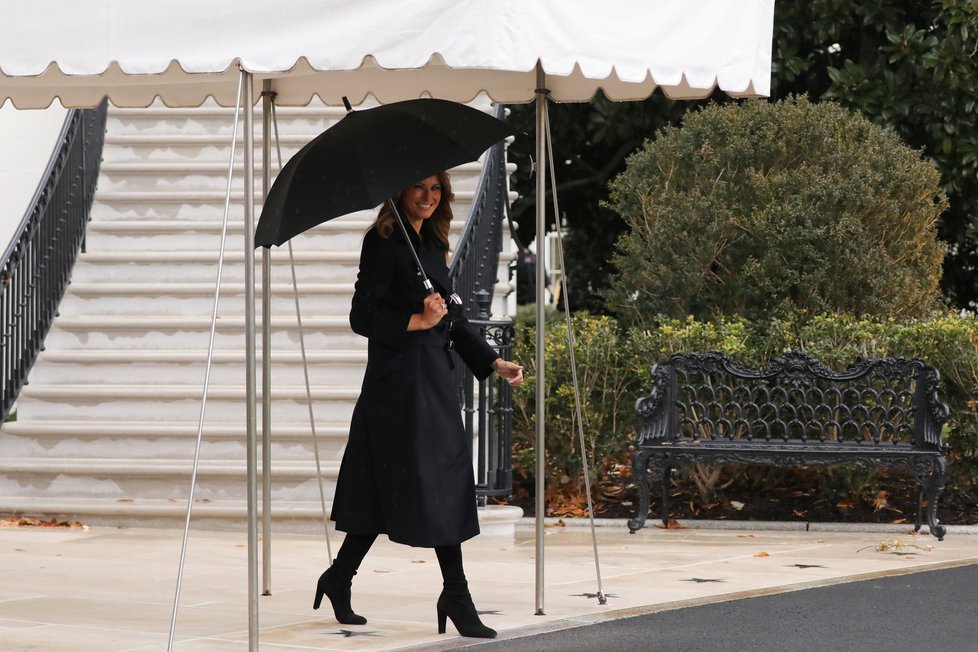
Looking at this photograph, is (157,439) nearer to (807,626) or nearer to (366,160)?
(366,160)

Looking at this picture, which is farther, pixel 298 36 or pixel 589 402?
pixel 589 402

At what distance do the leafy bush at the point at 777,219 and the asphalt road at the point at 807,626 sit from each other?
423 centimetres

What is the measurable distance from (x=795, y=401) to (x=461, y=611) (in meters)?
4.69

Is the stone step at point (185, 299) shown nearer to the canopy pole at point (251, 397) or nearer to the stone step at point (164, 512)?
the stone step at point (164, 512)

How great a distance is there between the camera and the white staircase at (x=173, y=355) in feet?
33.8

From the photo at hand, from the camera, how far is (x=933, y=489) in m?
9.67

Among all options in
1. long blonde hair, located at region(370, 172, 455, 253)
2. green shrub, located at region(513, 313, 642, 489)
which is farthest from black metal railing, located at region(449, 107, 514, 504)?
long blonde hair, located at region(370, 172, 455, 253)

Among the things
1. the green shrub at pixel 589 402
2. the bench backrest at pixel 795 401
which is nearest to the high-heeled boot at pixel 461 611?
the bench backrest at pixel 795 401

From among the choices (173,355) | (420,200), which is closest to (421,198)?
(420,200)

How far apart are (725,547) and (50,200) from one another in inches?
241

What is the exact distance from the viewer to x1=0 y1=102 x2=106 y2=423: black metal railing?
11336mm

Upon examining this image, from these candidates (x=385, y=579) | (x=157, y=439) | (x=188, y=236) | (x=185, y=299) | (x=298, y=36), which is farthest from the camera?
(x=188, y=236)

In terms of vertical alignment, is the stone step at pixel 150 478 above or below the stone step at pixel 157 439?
below

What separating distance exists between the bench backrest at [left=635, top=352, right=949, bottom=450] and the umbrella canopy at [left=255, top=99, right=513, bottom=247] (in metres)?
3.87
